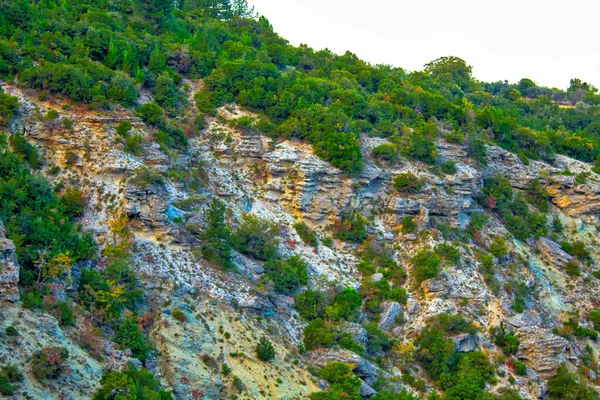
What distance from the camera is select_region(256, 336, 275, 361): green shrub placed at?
118 feet

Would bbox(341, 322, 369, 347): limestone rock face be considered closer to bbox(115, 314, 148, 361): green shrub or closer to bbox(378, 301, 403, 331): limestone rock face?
bbox(378, 301, 403, 331): limestone rock face

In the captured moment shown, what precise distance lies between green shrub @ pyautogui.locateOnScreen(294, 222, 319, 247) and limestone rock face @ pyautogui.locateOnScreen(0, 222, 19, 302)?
21755mm

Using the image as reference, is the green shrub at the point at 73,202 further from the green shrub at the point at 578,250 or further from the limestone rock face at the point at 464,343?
the green shrub at the point at 578,250

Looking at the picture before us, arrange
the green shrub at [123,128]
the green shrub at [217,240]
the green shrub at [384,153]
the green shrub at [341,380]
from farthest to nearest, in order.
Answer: the green shrub at [384,153] < the green shrub at [123,128] < the green shrub at [217,240] < the green shrub at [341,380]

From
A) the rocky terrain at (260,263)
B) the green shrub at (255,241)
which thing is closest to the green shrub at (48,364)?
the rocky terrain at (260,263)

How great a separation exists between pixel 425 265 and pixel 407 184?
6.56 metres

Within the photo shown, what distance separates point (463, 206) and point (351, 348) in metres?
17.6

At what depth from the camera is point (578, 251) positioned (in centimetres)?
5644

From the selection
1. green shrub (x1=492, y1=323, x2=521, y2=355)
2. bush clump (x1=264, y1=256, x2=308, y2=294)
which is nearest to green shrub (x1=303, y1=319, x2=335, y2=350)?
bush clump (x1=264, y1=256, x2=308, y2=294)

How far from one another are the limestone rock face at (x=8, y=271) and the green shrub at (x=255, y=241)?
1622 centimetres

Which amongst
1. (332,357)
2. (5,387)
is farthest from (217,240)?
(5,387)

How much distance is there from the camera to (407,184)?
5197cm

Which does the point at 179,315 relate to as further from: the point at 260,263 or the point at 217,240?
the point at 260,263

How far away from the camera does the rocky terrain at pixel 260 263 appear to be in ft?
111
